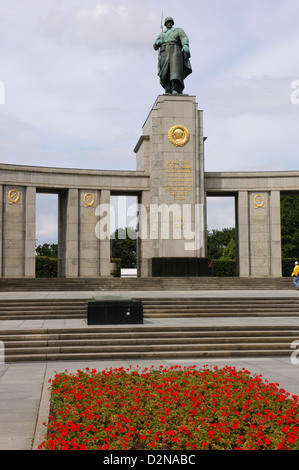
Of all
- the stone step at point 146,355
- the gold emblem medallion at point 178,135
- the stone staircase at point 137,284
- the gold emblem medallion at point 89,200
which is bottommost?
the stone step at point 146,355

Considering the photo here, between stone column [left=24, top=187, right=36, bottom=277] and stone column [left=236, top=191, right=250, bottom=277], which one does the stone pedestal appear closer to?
stone column [left=236, top=191, right=250, bottom=277]

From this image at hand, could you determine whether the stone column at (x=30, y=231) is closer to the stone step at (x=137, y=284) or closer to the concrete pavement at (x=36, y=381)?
the stone step at (x=137, y=284)

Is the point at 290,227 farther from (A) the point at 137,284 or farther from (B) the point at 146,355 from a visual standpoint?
(B) the point at 146,355

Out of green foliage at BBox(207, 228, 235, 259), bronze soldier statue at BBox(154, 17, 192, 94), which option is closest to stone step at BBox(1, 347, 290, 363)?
bronze soldier statue at BBox(154, 17, 192, 94)

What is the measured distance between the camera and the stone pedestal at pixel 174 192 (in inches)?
1366

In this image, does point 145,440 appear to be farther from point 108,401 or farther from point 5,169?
point 5,169

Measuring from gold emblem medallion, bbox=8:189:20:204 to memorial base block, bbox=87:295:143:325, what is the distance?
68.0 ft

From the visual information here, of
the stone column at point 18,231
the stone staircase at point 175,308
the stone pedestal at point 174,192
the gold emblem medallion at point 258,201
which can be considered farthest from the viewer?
the gold emblem medallion at point 258,201

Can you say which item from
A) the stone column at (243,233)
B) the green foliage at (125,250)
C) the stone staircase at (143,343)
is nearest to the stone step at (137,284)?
the stone column at (243,233)

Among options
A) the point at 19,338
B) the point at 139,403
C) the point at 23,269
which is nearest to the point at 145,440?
the point at 139,403

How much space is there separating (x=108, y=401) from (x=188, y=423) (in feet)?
4.87

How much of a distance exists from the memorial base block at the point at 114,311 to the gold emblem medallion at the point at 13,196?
816 inches

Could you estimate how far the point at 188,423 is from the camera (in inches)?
249

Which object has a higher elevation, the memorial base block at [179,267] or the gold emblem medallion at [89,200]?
the gold emblem medallion at [89,200]
